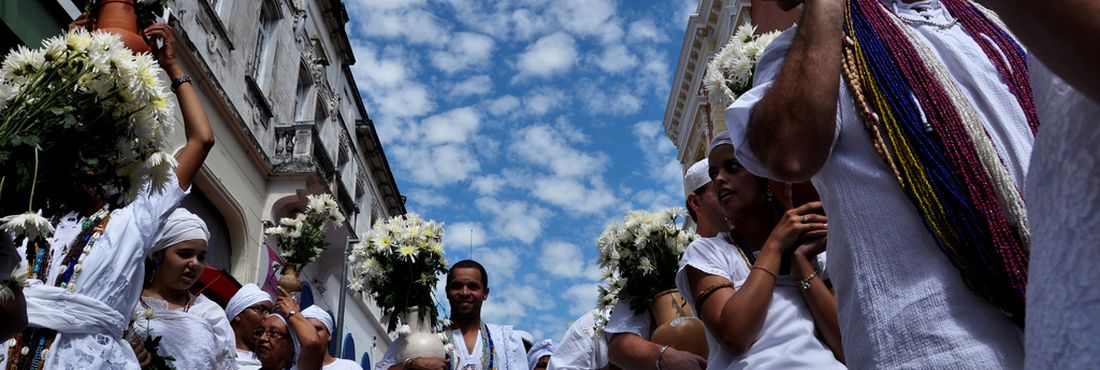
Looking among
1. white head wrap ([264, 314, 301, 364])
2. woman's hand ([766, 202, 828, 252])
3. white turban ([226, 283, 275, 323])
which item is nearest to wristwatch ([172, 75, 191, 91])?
woman's hand ([766, 202, 828, 252])

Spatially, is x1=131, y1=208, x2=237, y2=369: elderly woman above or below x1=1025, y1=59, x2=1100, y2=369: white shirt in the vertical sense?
above

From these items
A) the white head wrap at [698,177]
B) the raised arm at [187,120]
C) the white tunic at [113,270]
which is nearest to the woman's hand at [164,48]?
the raised arm at [187,120]

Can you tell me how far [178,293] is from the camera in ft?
16.1

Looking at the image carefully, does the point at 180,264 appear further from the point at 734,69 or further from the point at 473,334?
the point at 734,69

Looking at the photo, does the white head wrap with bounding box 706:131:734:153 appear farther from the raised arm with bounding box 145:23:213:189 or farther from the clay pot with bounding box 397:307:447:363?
the clay pot with bounding box 397:307:447:363

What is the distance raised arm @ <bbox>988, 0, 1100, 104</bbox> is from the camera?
827 mm

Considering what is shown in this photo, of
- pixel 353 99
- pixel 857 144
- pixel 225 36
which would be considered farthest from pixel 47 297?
pixel 353 99

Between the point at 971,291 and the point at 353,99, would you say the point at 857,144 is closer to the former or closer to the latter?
the point at 971,291

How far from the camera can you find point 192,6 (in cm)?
1300

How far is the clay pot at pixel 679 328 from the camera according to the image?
3.45 m

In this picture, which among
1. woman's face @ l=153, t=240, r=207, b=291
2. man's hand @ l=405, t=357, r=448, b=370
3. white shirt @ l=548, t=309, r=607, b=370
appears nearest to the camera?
woman's face @ l=153, t=240, r=207, b=291

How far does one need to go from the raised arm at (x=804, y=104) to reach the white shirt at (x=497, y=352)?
4.04 metres

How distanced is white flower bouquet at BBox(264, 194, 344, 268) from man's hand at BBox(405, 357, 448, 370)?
1587mm

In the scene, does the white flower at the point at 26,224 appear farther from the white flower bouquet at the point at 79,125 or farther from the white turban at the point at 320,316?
the white turban at the point at 320,316
